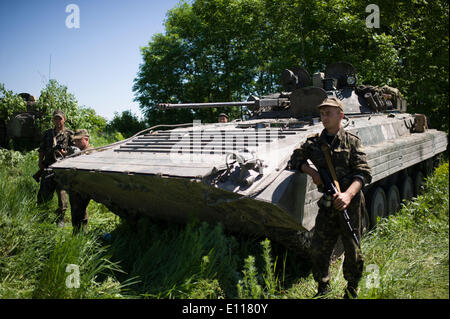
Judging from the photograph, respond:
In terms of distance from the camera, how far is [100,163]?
4.06 meters

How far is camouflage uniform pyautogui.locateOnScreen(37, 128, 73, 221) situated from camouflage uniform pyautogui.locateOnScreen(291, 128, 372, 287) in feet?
12.3

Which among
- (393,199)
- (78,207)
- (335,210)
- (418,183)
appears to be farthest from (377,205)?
(78,207)

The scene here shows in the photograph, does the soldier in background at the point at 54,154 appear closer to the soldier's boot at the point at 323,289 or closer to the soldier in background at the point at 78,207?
the soldier in background at the point at 78,207

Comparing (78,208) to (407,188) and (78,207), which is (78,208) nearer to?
(78,207)

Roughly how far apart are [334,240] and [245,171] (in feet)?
2.89

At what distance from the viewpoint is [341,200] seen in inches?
107

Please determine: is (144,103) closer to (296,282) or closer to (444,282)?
(296,282)

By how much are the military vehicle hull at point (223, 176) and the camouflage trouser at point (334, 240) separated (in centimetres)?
16

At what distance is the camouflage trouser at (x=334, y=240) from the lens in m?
2.96

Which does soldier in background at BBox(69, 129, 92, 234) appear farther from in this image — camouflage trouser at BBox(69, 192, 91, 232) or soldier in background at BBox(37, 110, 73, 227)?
soldier in background at BBox(37, 110, 73, 227)

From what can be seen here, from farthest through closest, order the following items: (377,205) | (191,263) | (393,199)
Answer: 1. (393,199)
2. (377,205)
3. (191,263)

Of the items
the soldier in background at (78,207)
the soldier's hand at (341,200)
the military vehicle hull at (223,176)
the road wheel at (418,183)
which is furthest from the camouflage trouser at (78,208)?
the road wheel at (418,183)

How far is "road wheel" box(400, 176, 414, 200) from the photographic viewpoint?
6266 millimetres

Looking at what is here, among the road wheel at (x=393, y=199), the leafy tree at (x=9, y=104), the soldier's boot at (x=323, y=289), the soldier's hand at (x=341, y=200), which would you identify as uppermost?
the leafy tree at (x=9, y=104)
